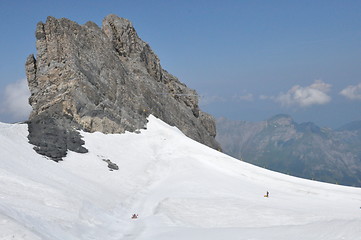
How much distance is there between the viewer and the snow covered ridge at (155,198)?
18.5 metres

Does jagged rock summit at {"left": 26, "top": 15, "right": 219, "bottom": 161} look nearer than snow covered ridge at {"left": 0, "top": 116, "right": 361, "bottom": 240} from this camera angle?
No

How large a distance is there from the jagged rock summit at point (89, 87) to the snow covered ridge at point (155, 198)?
2.99 m

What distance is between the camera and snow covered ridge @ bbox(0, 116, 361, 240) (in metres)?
18.5

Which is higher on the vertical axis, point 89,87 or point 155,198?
point 89,87

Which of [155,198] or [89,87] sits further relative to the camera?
[89,87]

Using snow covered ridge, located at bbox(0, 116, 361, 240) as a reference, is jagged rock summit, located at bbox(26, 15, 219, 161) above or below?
above

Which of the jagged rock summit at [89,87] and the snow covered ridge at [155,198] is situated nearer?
the snow covered ridge at [155,198]

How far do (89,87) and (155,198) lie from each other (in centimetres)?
2816

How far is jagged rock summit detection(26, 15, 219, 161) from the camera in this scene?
154 feet

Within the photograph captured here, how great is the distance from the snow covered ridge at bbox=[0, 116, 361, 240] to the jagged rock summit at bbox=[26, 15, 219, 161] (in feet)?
9.81

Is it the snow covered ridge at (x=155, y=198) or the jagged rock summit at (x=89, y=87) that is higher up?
the jagged rock summit at (x=89, y=87)

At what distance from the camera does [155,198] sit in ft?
102

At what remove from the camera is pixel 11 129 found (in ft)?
126

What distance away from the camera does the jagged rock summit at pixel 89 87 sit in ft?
154
